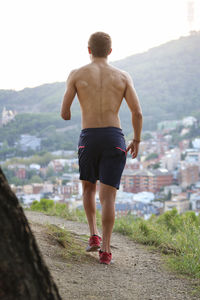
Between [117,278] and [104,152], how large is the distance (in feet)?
2.71

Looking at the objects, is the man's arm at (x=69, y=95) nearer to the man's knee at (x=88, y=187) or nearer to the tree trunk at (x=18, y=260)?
the man's knee at (x=88, y=187)

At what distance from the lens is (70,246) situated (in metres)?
3.27

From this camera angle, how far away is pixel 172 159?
30.3 m

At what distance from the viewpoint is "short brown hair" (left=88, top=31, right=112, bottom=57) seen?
2971 mm

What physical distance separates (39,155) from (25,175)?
189 centimetres

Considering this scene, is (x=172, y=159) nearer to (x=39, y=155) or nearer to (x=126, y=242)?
(x=39, y=155)

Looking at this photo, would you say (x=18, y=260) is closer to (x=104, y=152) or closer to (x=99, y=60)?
(x=104, y=152)

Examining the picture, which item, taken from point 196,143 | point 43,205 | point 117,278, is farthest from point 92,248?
point 196,143

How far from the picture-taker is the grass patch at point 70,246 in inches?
119

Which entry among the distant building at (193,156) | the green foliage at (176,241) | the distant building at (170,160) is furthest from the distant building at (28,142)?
the distant building at (193,156)

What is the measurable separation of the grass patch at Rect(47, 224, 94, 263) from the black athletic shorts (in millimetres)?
578

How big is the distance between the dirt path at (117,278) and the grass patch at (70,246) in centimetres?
5

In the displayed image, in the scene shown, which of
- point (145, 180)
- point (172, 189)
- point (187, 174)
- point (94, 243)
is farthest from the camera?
point (187, 174)

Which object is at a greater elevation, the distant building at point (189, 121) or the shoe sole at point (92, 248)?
the distant building at point (189, 121)
